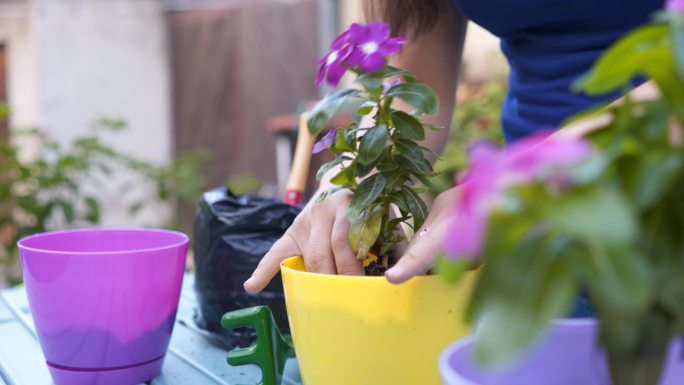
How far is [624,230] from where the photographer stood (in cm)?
23

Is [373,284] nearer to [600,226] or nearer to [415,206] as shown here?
[415,206]

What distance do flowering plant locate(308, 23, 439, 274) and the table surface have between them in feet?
0.68

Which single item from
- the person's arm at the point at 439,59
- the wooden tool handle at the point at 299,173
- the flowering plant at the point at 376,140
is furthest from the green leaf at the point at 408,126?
the wooden tool handle at the point at 299,173

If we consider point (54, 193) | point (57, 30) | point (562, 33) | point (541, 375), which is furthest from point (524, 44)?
point (57, 30)

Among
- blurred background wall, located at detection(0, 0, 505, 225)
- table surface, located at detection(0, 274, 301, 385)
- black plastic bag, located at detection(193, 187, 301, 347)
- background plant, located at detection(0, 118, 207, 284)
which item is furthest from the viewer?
blurred background wall, located at detection(0, 0, 505, 225)

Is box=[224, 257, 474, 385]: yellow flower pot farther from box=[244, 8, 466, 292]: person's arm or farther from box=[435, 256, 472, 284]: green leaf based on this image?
box=[435, 256, 472, 284]: green leaf

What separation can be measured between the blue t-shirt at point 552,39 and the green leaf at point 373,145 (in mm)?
394

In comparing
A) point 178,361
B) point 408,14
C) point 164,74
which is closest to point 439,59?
point 408,14

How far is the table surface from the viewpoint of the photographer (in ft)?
2.31

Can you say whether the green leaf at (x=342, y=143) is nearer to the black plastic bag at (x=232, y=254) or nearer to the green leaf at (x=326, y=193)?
the green leaf at (x=326, y=193)

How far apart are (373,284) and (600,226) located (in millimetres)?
292

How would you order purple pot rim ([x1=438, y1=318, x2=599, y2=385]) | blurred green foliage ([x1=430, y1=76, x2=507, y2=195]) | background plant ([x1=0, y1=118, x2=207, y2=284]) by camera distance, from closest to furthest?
purple pot rim ([x1=438, y1=318, x2=599, y2=385]) < background plant ([x1=0, y1=118, x2=207, y2=284]) < blurred green foliage ([x1=430, y1=76, x2=507, y2=195])

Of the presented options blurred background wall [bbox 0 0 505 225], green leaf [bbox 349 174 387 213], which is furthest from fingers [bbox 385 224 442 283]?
blurred background wall [bbox 0 0 505 225]

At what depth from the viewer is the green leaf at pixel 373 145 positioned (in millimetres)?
552
